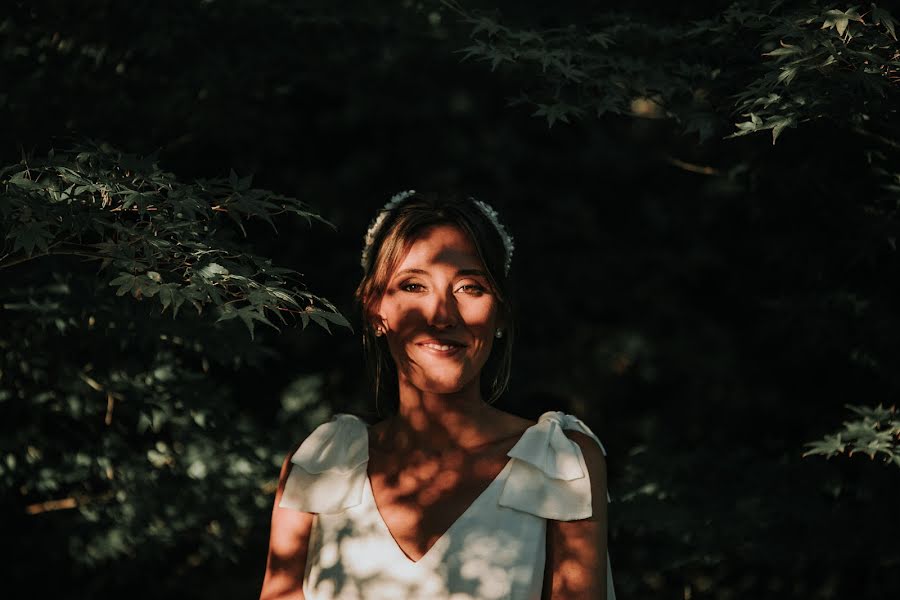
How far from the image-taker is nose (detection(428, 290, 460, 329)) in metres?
3.34

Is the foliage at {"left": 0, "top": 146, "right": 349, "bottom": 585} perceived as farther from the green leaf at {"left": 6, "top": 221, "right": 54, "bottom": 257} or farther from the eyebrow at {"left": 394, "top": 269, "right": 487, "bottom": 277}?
the eyebrow at {"left": 394, "top": 269, "right": 487, "bottom": 277}

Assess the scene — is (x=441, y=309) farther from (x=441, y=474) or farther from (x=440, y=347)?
(x=441, y=474)

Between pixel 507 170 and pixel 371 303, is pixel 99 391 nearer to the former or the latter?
pixel 371 303

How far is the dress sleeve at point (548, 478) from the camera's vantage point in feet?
10.8

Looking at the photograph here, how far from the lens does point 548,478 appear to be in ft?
11.0

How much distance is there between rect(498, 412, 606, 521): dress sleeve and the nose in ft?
1.33

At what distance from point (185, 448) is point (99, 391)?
0.44 metres

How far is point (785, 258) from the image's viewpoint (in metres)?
5.21

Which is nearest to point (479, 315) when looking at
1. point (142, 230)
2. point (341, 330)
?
point (142, 230)

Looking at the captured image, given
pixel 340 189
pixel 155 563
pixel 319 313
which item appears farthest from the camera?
pixel 340 189

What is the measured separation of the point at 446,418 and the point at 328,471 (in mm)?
382

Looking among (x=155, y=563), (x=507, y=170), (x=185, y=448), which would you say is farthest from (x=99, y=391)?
(x=507, y=170)

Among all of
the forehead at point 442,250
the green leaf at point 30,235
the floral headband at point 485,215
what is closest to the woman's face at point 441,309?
the forehead at point 442,250

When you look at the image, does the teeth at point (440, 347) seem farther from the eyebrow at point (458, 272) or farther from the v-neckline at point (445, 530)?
the v-neckline at point (445, 530)
